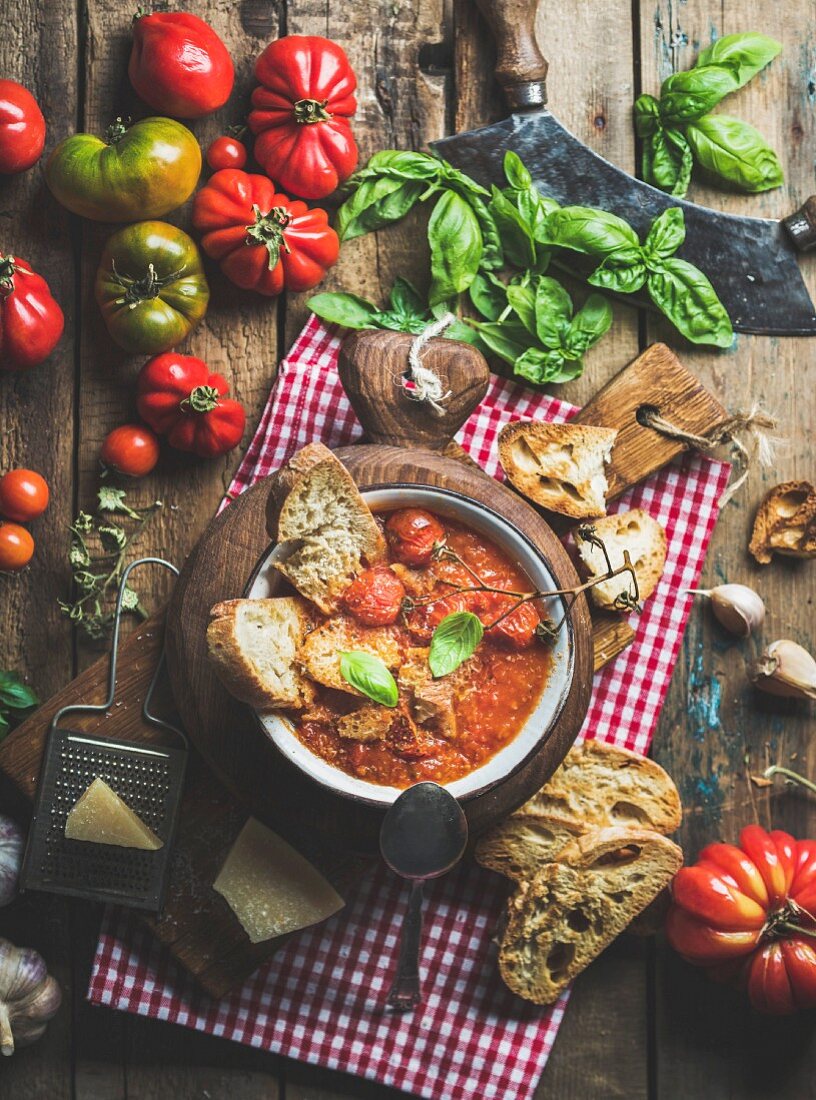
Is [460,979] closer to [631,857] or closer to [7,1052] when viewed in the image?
[631,857]

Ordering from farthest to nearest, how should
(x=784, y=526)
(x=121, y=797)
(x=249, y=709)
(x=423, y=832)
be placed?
(x=784, y=526) < (x=121, y=797) < (x=249, y=709) < (x=423, y=832)

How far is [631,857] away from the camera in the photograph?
303 cm

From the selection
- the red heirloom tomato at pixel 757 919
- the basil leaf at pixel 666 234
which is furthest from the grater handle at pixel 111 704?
the basil leaf at pixel 666 234

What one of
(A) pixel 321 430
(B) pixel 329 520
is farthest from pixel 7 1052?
(A) pixel 321 430

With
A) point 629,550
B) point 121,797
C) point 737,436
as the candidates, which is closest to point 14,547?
point 121,797

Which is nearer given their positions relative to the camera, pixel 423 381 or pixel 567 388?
pixel 423 381

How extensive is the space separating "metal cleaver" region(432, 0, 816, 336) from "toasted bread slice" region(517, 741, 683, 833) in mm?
1400

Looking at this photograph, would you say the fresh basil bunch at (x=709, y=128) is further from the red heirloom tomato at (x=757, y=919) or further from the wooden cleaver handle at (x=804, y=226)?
the red heirloom tomato at (x=757, y=919)

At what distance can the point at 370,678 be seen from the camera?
99.0 inches

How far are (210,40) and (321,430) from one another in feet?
3.88

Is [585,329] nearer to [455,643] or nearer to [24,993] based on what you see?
[455,643]

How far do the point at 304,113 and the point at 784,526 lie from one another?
6.24 feet

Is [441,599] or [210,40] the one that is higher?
[210,40]

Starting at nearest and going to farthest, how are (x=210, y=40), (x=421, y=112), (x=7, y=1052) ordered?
(x=7, y=1052) → (x=210, y=40) → (x=421, y=112)
